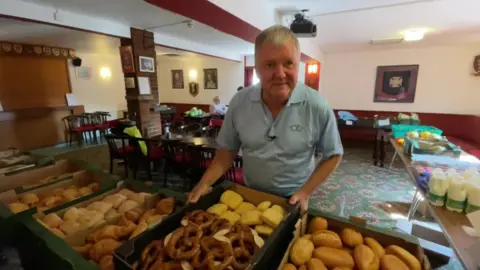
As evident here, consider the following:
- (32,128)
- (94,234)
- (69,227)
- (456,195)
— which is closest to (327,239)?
(94,234)

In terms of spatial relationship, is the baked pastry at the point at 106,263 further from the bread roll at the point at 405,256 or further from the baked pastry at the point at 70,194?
the bread roll at the point at 405,256

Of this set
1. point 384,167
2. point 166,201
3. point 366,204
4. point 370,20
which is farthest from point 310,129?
point 384,167

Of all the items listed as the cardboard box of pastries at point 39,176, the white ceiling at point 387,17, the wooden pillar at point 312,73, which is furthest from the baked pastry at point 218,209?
the wooden pillar at point 312,73

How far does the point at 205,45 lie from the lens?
20.1 ft

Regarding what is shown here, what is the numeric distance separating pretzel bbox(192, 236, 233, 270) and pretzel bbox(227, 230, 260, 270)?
3 cm

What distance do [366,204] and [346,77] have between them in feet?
15.6

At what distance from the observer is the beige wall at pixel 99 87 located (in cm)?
726

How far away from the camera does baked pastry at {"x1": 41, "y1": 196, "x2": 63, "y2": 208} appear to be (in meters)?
1.26

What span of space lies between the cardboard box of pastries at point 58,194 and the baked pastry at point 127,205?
24cm

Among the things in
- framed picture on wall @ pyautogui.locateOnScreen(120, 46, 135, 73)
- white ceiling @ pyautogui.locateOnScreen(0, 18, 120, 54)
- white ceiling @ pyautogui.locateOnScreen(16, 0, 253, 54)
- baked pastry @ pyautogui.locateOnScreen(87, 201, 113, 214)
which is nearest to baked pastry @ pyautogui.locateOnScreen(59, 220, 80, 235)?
baked pastry @ pyautogui.locateOnScreen(87, 201, 113, 214)

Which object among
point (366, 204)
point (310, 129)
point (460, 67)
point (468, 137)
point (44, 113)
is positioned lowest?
point (366, 204)

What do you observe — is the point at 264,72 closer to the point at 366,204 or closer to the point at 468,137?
the point at 366,204

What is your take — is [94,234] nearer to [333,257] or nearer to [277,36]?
[333,257]

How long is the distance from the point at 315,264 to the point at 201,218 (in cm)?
39
